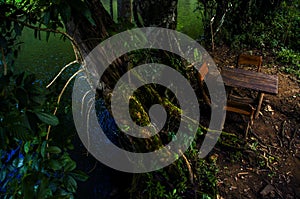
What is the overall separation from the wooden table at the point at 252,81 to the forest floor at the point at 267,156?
1.24ft

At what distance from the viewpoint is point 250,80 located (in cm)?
410

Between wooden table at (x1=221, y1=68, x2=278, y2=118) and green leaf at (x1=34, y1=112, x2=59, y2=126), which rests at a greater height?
green leaf at (x1=34, y1=112, x2=59, y2=126)

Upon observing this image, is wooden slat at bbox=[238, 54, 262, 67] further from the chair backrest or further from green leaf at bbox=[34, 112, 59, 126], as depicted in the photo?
green leaf at bbox=[34, 112, 59, 126]

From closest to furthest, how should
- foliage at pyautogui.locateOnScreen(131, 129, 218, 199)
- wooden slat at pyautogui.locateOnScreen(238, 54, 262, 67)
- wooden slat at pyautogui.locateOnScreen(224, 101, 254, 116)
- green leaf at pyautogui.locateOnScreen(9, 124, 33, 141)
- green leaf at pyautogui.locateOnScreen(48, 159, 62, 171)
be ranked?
green leaf at pyautogui.locateOnScreen(9, 124, 33, 141), green leaf at pyautogui.locateOnScreen(48, 159, 62, 171), foliage at pyautogui.locateOnScreen(131, 129, 218, 199), wooden slat at pyautogui.locateOnScreen(224, 101, 254, 116), wooden slat at pyautogui.locateOnScreen(238, 54, 262, 67)

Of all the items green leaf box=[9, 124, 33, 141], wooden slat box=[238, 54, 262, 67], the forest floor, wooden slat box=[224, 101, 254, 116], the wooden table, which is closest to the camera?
green leaf box=[9, 124, 33, 141]

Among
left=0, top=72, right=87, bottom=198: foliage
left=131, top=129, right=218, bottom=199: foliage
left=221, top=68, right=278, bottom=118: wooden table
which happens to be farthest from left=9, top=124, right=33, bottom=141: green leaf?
left=221, top=68, right=278, bottom=118: wooden table

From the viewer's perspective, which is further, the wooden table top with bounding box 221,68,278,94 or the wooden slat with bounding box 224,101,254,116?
the wooden table top with bounding box 221,68,278,94

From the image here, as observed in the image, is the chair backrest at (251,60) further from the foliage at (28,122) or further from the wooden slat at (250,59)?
the foliage at (28,122)

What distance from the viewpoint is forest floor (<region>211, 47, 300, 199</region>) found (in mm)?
3191

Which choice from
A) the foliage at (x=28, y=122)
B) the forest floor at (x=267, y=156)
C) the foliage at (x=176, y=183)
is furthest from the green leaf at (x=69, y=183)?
the forest floor at (x=267, y=156)

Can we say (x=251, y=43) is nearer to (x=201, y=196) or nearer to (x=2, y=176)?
(x=201, y=196)

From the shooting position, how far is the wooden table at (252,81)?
3.89 meters

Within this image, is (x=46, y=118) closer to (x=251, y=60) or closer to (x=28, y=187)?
(x=28, y=187)

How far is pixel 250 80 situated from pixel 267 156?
1.21m
